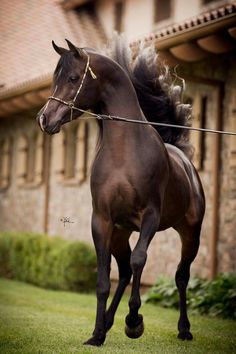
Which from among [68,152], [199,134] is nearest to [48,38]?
[68,152]

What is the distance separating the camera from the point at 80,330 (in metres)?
7.40

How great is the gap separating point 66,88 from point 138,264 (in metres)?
1.52

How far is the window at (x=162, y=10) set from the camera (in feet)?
51.0

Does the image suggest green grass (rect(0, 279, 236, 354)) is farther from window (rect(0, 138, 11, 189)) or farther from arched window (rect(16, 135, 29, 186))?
window (rect(0, 138, 11, 189))

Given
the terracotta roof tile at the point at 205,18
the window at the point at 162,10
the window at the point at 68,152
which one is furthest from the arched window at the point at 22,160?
the terracotta roof tile at the point at 205,18

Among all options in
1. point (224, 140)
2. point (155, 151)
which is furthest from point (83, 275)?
point (155, 151)

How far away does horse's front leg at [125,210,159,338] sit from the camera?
235 inches

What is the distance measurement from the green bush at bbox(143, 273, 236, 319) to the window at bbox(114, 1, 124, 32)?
8.07 meters

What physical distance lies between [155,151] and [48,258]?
7.95 meters

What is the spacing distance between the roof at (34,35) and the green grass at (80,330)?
462 cm

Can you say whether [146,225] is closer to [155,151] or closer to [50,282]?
[155,151]

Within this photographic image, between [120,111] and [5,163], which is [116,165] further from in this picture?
[5,163]

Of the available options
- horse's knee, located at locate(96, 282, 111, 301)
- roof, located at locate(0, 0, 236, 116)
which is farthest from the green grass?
roof, located at locate(0, 0, 236, 116)

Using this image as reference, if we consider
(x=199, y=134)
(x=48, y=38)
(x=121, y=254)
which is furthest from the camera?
(x=48, y=38)
